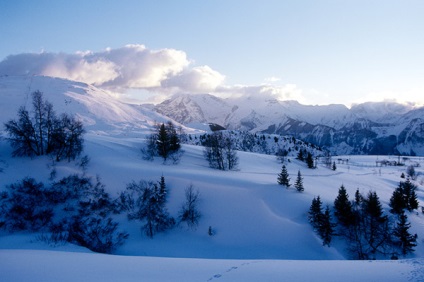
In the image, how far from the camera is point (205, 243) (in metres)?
32.8

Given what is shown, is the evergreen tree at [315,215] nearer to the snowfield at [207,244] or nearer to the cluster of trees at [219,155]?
the snowfield at [207,244]

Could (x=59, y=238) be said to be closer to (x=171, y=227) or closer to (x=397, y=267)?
(x=171, y=227)

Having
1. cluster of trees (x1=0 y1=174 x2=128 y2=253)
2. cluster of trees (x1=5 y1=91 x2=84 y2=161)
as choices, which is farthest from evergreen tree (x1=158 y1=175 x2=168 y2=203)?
cluster of trees (x1=5 y1=91 x2=84 y2=161)

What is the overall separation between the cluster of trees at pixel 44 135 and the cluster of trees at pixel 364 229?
3749 centimetres

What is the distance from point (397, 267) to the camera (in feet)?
47.3

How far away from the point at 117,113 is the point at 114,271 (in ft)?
504

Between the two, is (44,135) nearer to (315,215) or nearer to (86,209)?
(86,209)

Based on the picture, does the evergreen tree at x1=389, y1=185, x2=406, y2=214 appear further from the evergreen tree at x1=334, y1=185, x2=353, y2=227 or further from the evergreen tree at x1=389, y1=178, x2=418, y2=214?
the evergreen tree at x1=334, y1=185, x2=353, y2=227

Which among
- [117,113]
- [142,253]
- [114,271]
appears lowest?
[142,253]

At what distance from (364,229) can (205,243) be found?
62.5 feet

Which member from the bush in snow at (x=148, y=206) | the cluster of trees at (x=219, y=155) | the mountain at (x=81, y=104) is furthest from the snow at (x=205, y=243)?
the mountain at (x=81, y=104)

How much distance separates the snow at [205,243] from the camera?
14500 mm

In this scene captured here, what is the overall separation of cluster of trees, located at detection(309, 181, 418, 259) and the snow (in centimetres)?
135

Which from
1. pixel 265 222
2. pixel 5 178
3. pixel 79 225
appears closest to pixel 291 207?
pixel 265 222
